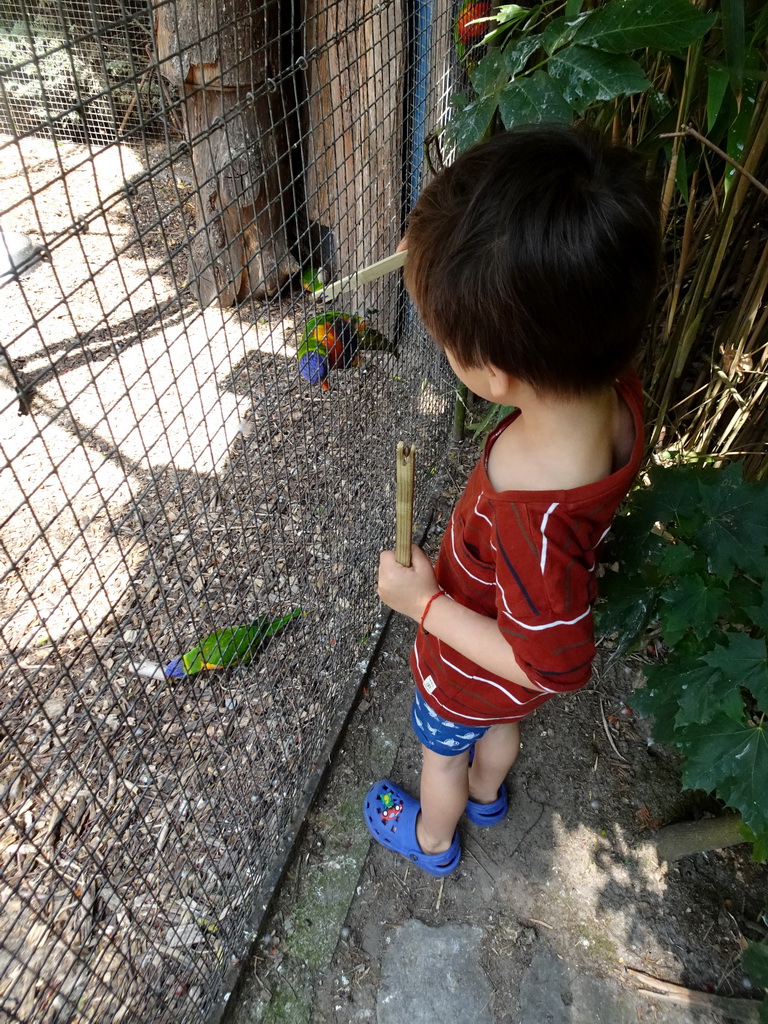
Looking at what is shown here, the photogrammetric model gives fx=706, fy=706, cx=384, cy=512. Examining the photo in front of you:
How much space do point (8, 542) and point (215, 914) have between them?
1057 millimetres

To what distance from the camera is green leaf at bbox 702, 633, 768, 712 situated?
931mm

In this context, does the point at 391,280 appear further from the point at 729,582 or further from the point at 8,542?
the point at 729,582

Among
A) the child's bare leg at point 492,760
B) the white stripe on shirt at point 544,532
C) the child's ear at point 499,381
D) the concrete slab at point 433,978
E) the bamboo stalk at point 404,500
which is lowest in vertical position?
the concrete slab at point 433,978

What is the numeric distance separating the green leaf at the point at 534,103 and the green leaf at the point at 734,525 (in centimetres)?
52

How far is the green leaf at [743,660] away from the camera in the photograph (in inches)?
36.7

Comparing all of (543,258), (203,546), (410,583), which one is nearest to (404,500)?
(410,583)

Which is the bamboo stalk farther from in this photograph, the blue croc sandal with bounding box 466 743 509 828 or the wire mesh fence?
the blue croc sandal with bounding box 466 743 509 828

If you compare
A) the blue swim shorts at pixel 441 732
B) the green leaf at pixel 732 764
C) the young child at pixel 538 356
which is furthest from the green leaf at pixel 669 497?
the blue swim shorts at pixel 441 732

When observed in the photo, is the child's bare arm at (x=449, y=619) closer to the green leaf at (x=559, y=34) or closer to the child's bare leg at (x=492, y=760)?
the child's bare leg at (x=492, y=760)

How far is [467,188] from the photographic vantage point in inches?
27.3

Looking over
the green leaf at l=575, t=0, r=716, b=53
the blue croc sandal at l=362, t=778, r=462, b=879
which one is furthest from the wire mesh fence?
the green leaf at l=575, t=0, r=716, b=53

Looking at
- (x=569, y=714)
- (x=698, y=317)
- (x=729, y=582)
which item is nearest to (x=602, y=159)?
(x=729, y=582)

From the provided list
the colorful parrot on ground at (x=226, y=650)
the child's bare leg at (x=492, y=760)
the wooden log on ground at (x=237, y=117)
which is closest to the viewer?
the child's bare leg at (x=492, y=760)

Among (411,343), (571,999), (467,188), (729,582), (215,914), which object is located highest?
(467,188)
